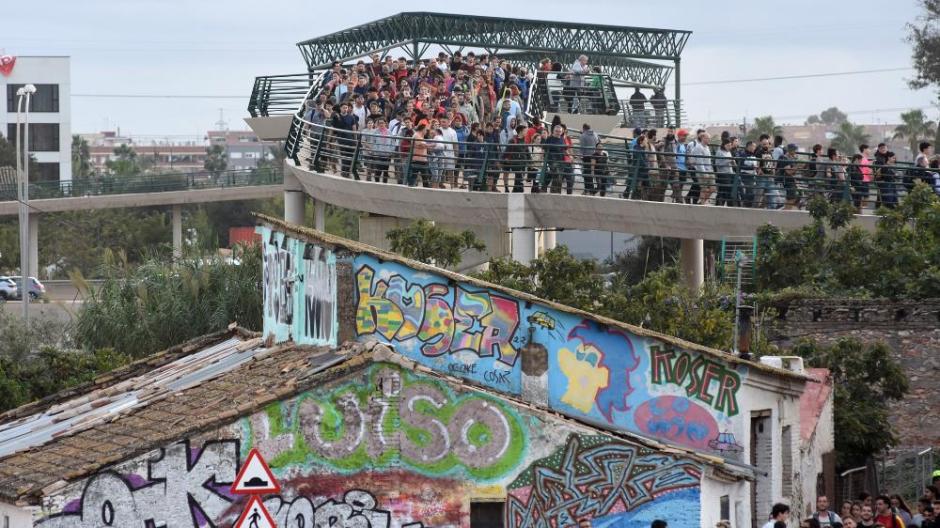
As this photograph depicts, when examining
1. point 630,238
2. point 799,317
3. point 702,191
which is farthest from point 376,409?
point 630,238

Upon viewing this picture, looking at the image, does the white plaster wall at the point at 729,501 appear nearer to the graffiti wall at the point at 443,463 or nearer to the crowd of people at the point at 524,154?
the graffiti wall at the point at 443,463

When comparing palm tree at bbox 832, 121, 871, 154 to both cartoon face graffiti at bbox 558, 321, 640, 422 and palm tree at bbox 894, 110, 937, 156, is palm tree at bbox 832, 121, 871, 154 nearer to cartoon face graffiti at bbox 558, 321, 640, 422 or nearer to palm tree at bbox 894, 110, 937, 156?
palm tree at bbox 894, 110, 937, 156

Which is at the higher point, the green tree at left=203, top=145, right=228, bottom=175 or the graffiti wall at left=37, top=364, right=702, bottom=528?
the green tree at left=203, top=145, right=228, bottom=175

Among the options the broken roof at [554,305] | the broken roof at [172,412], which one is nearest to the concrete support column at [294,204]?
the broken roof at [172,412]

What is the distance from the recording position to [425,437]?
18953 mm

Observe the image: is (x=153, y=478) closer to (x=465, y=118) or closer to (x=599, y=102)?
(x=465, y=118)

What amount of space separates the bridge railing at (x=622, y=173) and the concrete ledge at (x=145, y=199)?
4366 centimetres

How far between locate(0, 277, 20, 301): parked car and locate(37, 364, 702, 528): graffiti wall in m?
62.3

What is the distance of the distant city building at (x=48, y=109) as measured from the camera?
4392 inches

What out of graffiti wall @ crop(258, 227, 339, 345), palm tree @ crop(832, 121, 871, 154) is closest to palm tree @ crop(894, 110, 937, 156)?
palm tree @ crop(832, 121, 871, 154)

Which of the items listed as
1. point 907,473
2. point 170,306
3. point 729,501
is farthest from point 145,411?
point 170,306

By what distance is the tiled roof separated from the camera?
18.6 m

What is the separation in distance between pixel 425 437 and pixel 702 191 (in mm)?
19007

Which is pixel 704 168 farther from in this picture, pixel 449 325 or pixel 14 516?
pixel 14 516
